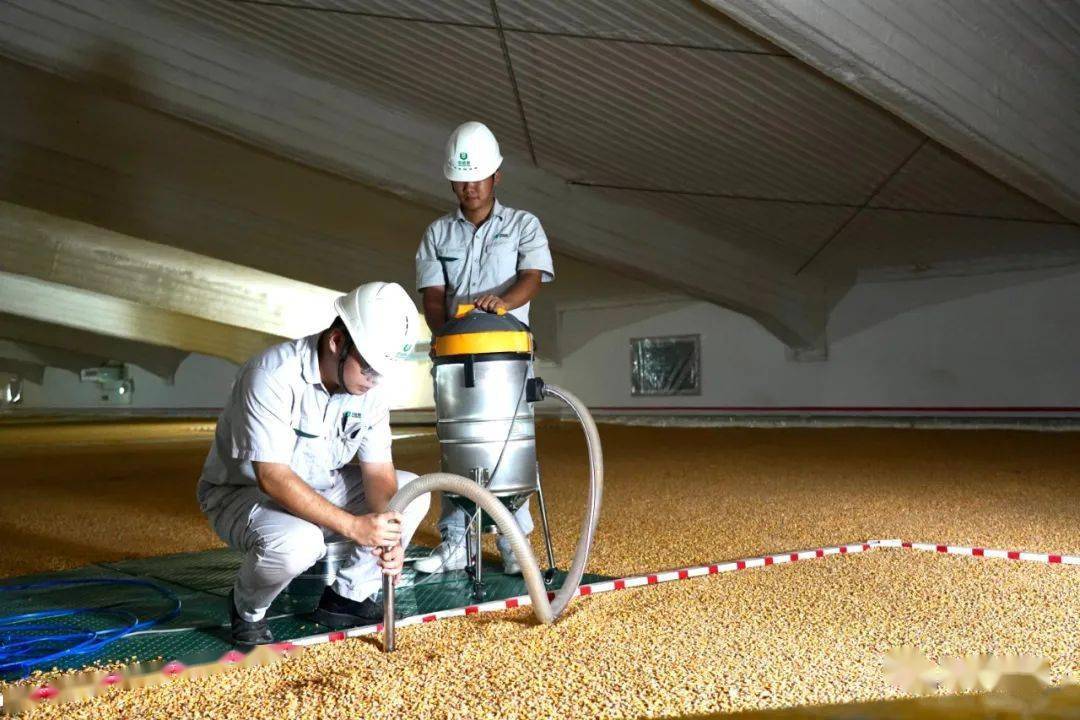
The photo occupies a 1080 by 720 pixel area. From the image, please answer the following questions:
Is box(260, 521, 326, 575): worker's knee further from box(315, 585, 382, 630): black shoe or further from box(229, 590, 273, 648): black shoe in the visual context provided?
box(315, 585, 382, 630): black shoe

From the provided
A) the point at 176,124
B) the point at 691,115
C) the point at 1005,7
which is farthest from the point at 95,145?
the point at 1005,7

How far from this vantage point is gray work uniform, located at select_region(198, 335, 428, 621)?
263 cm

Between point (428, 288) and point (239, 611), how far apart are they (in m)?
1.50

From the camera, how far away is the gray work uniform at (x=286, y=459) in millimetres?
2633

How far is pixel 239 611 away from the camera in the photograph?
9.04 feet

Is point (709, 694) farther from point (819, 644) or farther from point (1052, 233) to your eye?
point (1052, 233)

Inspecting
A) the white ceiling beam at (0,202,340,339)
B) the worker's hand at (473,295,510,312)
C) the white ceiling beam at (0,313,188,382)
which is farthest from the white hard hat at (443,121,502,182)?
the white ceiling beam at (0,313,188,382)

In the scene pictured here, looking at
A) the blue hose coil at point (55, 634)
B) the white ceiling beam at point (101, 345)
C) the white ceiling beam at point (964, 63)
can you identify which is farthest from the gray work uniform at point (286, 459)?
the white ceiling beam at point (101, 345)

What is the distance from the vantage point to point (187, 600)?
3328mm

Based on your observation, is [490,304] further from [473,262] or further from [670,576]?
[670,576]

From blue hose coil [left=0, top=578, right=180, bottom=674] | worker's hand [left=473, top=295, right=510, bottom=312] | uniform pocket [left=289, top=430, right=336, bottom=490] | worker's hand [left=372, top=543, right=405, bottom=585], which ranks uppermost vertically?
worker's hand [left=473, top=295, right=510, bottom=312]

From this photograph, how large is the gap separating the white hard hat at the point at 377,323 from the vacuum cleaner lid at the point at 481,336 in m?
0.59

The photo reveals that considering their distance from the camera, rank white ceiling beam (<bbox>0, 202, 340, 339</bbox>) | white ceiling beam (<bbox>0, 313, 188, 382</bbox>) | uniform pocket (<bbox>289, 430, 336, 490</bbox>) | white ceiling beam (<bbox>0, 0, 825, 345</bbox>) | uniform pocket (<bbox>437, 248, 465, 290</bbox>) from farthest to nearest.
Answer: white ceiling beam (<bbox>0, 313, 188, 382</bbox>) → white ceiling beam (<bbox>0, 202, 340, 339</bbox>) → white ceiling beam (<bbox>0, 0, 825, 345</bbox>) → uniform pocket (<bbox>437, 248, 465, 290</bbox>) → uniform pocket (<bbox>289, 430, 336, 490</bbox>)

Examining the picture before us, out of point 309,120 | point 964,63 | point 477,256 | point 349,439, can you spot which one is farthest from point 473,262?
point 309,120
